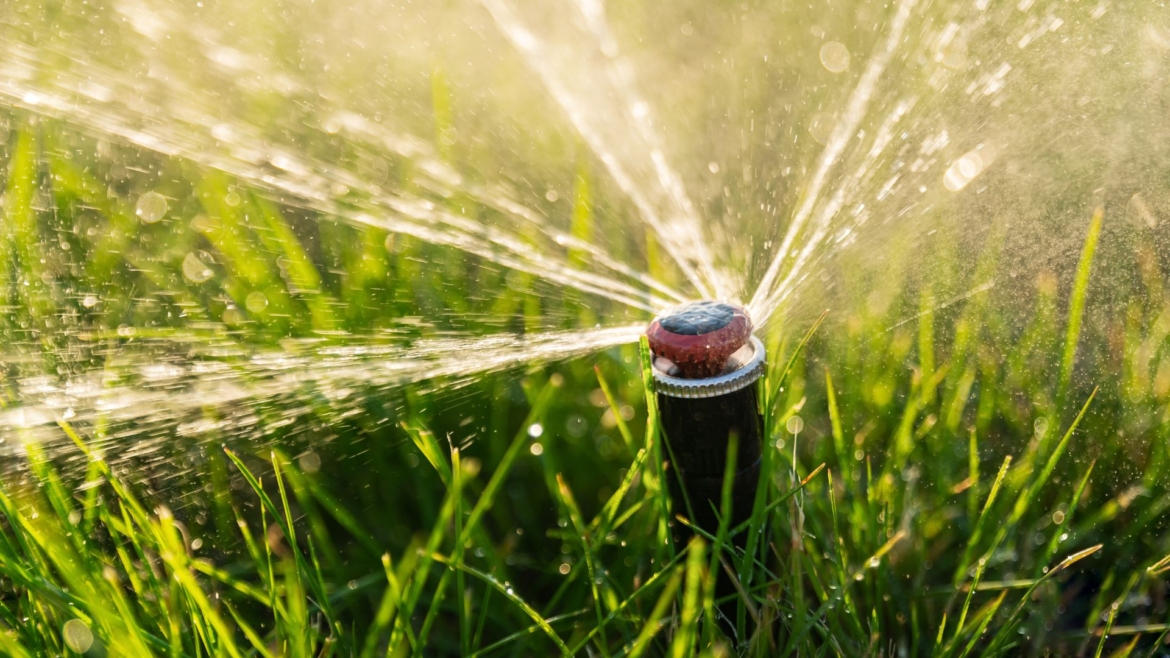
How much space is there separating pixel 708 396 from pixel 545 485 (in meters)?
0.83

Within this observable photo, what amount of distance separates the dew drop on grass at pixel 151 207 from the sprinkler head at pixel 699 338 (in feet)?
6.27

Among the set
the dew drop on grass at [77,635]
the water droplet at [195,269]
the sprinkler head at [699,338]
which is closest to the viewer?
the sprinkler head at [699,338]

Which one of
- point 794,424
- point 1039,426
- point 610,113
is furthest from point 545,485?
point 610,113

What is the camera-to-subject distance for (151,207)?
8.26 ft

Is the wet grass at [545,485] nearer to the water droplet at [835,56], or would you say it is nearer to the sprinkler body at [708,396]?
the sprinkler body at [708,396]

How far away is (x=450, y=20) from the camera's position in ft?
12.0

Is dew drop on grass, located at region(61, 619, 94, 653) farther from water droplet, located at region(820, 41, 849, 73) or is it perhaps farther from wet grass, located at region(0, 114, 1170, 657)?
water droplet, located at region(820, 41, 849, 73)

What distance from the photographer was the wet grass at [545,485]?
123 cm

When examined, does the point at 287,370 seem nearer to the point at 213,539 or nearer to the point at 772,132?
the point at 213,539

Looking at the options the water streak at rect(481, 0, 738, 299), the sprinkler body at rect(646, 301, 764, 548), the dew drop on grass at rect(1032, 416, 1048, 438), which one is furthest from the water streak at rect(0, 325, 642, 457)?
the dew drop on grass at rect(1032, 416, 1048, 438)

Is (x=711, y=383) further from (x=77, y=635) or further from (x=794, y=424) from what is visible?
(x=77, y=635)

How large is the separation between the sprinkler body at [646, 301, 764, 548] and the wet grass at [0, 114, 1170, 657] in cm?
4

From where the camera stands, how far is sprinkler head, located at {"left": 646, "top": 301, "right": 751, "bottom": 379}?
1010 mm

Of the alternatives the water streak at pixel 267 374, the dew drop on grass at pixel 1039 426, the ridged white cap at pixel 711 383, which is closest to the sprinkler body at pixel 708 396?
the ridged white cap at pixel 711 383
